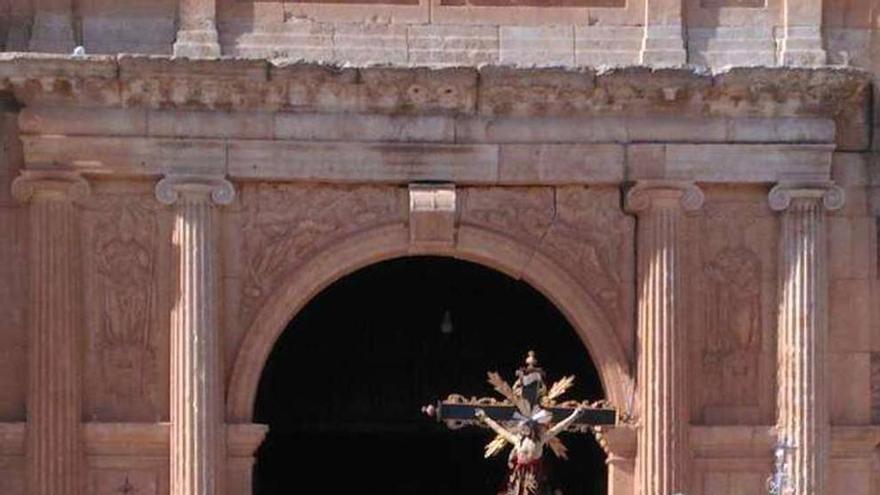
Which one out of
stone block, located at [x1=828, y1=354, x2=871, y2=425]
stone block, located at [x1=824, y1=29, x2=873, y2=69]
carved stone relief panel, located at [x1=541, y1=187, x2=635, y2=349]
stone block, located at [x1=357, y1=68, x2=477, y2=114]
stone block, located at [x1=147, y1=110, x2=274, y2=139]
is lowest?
stone block, located at [x1=828, y1=354, x2=871, y2=425]

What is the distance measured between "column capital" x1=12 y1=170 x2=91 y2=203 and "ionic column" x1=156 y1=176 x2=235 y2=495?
573 millimetres

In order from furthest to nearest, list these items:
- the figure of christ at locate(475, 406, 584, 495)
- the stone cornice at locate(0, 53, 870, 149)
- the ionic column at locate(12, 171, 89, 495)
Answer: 1. the ionic column at locate(12, 171, 89, 495)
2. the stone cornice at locate(0, 53, 870, 149)
3. the figure of christ at locate(475, 406, 584, 495)

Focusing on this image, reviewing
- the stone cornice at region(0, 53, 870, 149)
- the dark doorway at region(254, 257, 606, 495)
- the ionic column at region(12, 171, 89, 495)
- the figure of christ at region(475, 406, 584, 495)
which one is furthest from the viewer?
the dark doorway at region(254, 257, 606, 495)

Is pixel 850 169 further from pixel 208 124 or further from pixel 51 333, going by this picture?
pixel 51 333

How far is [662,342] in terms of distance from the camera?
17703 mm

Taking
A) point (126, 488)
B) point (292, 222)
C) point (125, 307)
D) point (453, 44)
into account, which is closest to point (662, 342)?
point (453, 44)

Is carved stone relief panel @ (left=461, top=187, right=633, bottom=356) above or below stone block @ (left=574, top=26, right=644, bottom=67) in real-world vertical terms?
below

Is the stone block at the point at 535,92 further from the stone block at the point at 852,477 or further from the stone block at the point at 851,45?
the stone block at the point at 852,477

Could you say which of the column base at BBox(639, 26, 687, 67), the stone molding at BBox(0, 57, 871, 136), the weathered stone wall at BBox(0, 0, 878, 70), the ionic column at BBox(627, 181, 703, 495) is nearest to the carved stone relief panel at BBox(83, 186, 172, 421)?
the stone molding at BBox(0, 57, 871, 136)

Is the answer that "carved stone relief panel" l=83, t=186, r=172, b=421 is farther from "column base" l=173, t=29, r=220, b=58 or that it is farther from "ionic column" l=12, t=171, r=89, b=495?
"column base" l=173, t=29, r=220, b=58

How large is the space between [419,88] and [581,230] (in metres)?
1.56

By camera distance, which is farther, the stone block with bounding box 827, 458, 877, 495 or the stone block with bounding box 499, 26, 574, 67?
the stone block with bounding box 827, 458, 877, 495

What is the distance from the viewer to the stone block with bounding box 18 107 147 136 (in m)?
17.5

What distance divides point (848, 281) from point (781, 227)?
0.66 m
